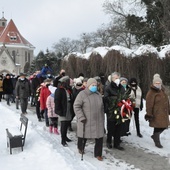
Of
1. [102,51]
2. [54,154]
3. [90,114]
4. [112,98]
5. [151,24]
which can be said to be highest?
[151,24]

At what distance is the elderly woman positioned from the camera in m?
6.34

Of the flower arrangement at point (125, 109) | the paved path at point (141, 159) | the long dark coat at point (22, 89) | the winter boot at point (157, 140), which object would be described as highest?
the long dark coat at point (22, 89)

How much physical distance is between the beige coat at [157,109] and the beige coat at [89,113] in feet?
6.02

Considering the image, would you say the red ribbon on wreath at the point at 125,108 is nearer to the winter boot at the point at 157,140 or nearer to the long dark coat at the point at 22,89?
the winter boot at the point at 157,140

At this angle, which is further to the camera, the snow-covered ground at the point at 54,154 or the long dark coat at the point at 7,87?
the long dark coat at the point at 7,87

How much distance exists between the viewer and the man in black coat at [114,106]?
705 centimetres

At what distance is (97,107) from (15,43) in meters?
88.7

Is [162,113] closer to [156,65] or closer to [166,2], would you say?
[156,65]

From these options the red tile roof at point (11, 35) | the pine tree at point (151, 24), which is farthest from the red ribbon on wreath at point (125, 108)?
the red tile roof at point (11, 35)

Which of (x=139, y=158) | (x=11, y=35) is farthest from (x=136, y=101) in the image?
(x=11, y=35)

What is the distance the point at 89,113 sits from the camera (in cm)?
634

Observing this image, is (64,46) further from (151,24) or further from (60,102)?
(60,102)

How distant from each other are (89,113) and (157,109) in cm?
225

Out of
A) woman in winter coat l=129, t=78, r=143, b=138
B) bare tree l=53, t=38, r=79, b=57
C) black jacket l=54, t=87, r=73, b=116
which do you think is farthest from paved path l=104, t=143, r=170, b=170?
bare tree l=53, t=38, r=79, b=57
